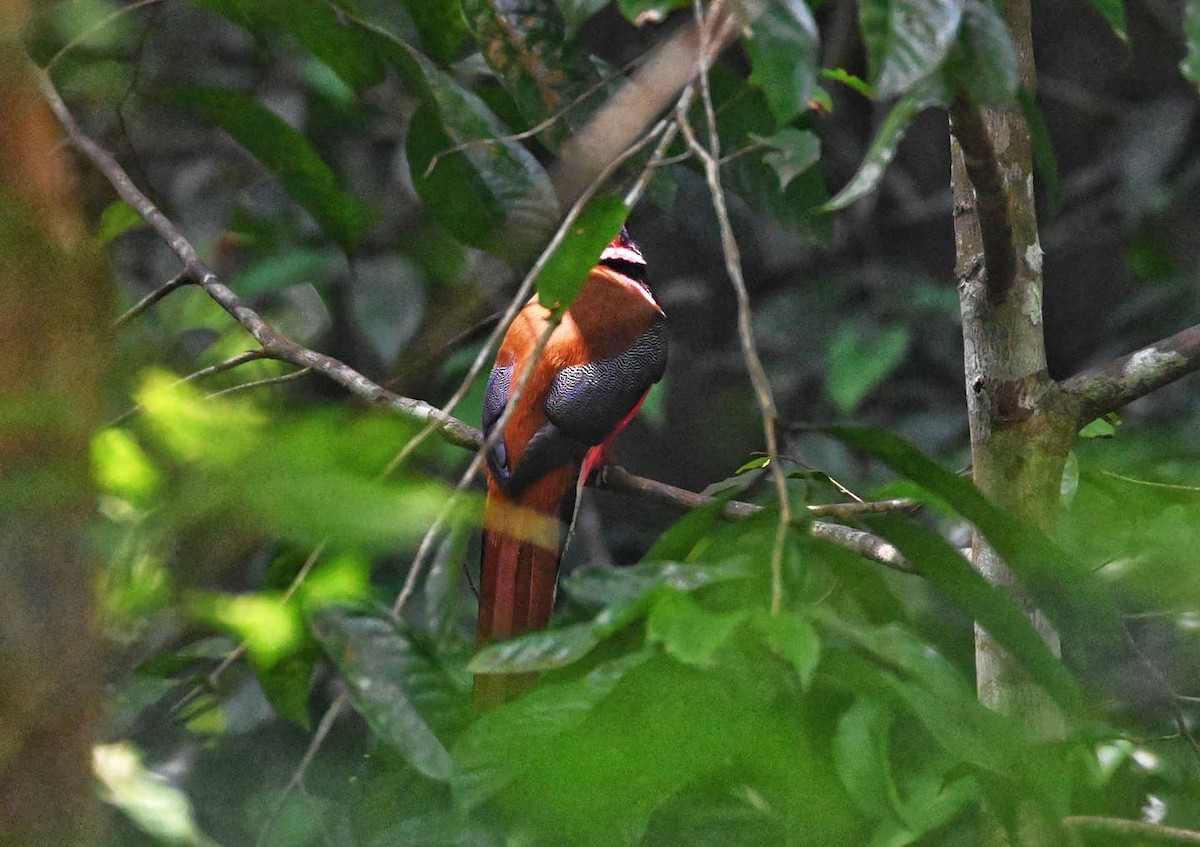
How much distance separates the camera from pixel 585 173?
0.93 metres

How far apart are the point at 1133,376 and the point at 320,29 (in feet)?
2.67

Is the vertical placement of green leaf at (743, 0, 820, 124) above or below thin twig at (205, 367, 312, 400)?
above

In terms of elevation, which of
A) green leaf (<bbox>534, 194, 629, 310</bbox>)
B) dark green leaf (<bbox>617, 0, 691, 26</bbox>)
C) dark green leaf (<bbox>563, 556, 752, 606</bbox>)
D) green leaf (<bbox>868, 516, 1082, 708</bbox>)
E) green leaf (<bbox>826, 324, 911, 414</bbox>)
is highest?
dark green leaf (<bbox>617, 0, 691, 26</bbox>)

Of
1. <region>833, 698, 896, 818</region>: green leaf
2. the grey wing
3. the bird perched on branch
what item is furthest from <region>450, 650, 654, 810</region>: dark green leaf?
the grey wing

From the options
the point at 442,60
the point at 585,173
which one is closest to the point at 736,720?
the point at 585,173

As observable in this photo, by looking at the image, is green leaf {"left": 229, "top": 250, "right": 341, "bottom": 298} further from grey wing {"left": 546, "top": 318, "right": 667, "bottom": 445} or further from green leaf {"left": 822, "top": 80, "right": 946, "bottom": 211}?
green leaf {"left": 822, "top": 80, "right": 946, "bottom": 211}

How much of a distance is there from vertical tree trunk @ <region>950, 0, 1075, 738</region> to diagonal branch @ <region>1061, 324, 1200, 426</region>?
2cm

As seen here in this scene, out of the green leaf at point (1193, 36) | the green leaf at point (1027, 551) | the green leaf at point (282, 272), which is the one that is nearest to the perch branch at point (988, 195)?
the green leaf at point (1193, 36)

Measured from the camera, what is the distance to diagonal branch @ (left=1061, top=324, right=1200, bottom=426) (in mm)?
1226

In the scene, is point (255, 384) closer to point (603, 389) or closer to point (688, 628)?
point (688, 628)

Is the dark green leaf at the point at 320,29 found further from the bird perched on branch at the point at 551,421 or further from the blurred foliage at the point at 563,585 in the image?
the bird perched on branch at the point at 551,421

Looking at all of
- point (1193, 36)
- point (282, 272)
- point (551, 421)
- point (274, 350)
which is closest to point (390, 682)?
point (1193, 36)

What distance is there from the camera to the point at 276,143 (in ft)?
4.23

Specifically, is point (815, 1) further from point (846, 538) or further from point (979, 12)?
point (846, 538)
